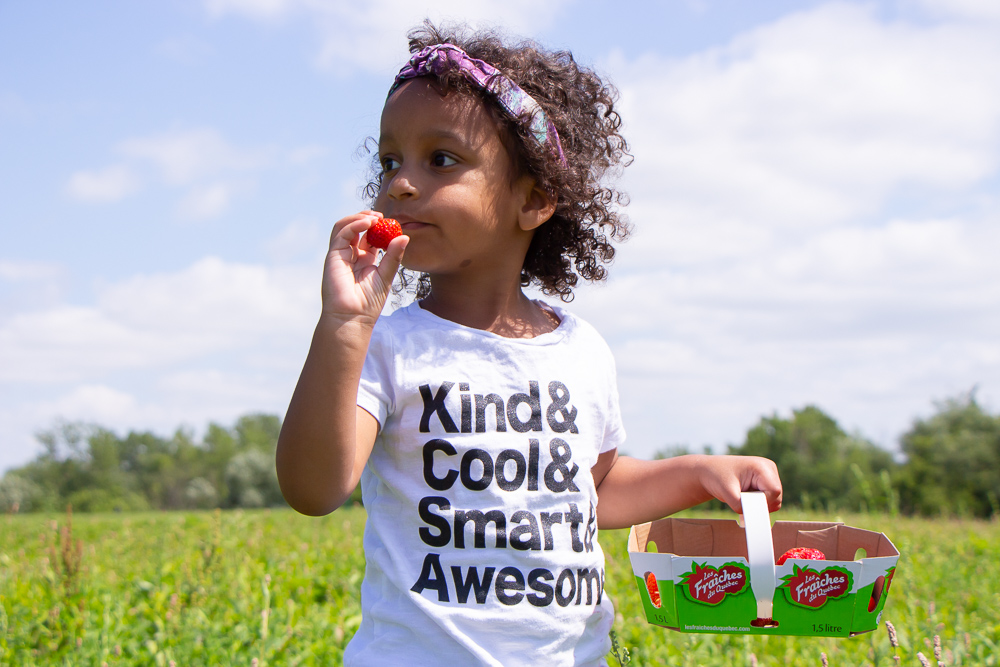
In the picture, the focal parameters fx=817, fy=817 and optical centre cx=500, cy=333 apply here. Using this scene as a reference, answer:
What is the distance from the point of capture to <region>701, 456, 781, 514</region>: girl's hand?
71.3 inches

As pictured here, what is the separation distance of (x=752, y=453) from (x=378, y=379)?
1811 inches

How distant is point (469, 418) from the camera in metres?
1.66

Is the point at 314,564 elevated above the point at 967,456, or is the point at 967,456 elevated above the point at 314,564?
the point at 967,456

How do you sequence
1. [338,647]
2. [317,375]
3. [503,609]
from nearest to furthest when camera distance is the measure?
[317,375]
[503,609]
[338,647]

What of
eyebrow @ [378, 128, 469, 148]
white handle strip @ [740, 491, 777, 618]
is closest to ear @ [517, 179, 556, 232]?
eyebrow @ [378, 128, 469, 148]

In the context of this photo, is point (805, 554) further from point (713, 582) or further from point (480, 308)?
point (480, 308)

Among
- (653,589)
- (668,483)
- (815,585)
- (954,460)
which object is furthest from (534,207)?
(954,460)

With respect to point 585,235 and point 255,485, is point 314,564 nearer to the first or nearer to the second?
point 585,235

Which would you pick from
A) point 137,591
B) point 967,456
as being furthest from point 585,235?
point 967,456

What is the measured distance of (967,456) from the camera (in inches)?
1457

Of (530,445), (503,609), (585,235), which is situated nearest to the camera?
(503,609)

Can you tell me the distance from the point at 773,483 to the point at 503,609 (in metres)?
0.67

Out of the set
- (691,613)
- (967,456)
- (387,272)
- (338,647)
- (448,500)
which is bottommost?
(338,647)

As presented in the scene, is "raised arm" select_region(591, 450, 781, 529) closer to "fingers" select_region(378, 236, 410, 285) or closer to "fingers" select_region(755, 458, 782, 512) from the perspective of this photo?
"fingers" select_region(755, 458, 782, 512)
